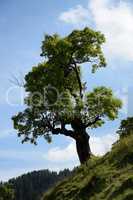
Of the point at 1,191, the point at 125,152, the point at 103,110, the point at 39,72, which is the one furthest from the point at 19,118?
the point at 1,191

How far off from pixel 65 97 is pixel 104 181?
2070cm

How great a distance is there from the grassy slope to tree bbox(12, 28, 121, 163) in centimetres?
1301

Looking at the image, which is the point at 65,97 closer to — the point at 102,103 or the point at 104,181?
the point at 102,103

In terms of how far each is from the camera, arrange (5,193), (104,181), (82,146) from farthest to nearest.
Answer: (5,193), (82,146), (104,181)

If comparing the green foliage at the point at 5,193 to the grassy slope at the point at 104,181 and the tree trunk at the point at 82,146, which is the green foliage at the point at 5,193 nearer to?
the tree trunk at the point at 82,146

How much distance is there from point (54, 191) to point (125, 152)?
245 inches

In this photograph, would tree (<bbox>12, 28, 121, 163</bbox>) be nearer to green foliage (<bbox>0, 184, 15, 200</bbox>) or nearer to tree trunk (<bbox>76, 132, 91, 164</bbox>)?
tree trunk (<bbox>76, 132, 91, 164</bbox>)

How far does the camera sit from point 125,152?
26797mm

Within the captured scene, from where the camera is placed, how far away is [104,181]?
2455 centimetres

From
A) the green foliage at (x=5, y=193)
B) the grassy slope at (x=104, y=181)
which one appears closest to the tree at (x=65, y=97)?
the grassy slope at (x=104, y=181)

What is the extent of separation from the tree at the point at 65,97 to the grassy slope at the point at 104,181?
13.0 metres

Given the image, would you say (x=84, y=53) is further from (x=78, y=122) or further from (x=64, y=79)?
(x=78, y=122)

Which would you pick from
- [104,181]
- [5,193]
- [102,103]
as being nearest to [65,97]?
[102,103]

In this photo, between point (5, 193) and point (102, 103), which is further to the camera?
point (5, 193)
